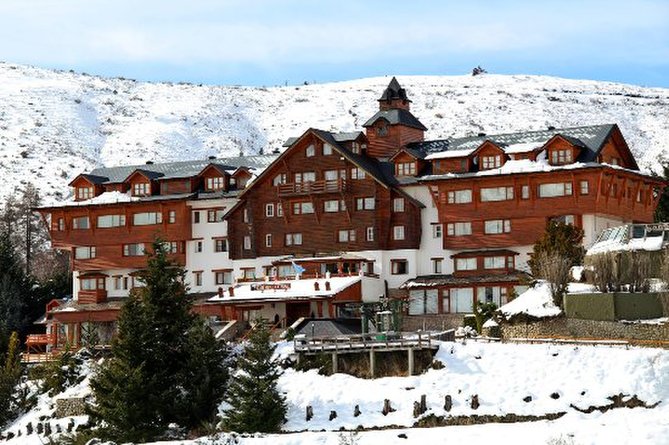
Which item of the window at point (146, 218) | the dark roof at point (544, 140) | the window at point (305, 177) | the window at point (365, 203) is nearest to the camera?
the dark roof at point (544, 140)

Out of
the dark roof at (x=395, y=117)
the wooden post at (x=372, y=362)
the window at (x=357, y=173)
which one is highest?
the dark roof at (x=395, y=117)

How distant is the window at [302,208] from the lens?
315 ft

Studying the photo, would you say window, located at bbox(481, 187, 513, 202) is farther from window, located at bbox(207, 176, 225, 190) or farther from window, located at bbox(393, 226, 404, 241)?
window, located at bbox(207, 176, 225, 190)

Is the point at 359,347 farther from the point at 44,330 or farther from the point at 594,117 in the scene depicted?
the point at 594,117

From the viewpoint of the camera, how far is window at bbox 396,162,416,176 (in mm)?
93750

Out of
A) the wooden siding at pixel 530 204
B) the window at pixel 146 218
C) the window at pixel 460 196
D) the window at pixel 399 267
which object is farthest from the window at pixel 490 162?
the window at pixel 146 218

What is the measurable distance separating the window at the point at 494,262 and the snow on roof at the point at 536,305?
42.6 feet

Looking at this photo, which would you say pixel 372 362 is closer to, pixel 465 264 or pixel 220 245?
pixel 465 264

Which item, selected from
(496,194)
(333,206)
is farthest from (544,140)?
(333,206)

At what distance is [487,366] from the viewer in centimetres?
6725

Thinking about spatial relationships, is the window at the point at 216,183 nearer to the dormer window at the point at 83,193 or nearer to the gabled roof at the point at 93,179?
the gabled roof at the point at 93,179

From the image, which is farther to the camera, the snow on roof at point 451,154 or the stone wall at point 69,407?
the snow on roof at point 451,154

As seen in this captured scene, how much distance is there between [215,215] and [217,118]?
291ft

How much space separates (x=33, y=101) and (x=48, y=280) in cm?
7814
